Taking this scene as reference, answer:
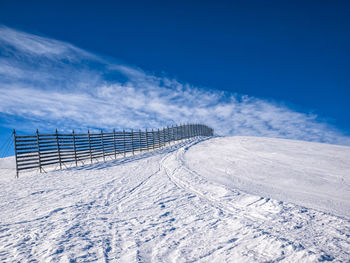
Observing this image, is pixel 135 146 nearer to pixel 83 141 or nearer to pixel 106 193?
pixel 83 141

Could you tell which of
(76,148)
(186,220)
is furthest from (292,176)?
(76,148)

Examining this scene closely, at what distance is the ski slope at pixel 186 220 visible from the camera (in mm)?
2795

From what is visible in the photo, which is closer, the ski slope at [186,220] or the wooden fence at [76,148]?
the ski slope at [186,220]

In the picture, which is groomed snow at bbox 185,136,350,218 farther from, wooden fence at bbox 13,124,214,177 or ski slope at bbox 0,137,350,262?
wooden fence at bbox 13,124,214,177

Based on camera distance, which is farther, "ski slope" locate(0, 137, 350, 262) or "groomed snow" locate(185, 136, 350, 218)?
"groomed snow" locate(185, 136, 350, 218)

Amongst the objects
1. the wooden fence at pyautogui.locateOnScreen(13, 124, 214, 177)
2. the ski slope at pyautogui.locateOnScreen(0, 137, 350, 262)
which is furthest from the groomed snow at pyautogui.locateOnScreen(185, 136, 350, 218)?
the wooden fence at pyautogui.locateOnScreen(13, 124, 214, 177)

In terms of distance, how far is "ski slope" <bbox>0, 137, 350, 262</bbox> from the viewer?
2.79m

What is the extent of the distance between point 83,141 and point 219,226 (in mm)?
12917

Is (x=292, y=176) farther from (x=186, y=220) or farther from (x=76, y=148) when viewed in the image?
(x=76, y=148)

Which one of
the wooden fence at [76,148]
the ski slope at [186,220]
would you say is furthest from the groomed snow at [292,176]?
the wooden fence at [76,148]

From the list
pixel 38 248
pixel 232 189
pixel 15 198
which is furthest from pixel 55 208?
pixel 232 189

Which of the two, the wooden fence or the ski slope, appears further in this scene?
the wooden fence

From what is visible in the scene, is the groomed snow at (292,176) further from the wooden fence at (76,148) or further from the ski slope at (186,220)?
the wooden fence at (76,148)

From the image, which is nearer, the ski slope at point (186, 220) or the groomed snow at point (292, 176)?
the ski slope at point (186, 220)
